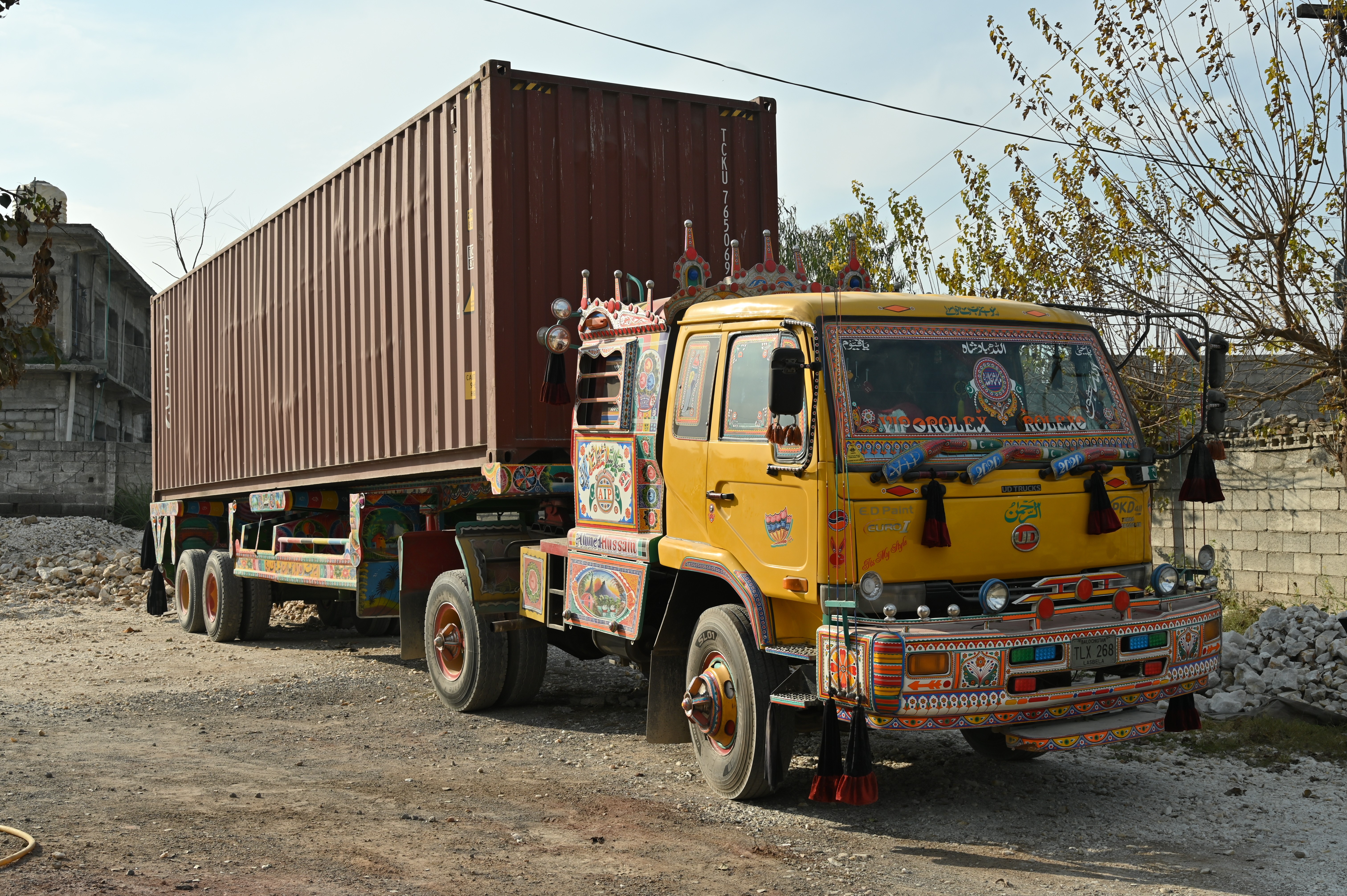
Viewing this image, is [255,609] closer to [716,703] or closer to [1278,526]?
[716,703]

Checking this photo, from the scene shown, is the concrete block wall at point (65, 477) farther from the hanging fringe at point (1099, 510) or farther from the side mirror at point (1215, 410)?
the side mirror at point (1215, 410)

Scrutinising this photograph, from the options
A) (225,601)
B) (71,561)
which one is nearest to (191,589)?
(225,601)

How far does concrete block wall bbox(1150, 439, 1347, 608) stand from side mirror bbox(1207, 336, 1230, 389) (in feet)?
17.7

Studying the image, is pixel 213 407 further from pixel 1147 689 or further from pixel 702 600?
pixel 1147 689

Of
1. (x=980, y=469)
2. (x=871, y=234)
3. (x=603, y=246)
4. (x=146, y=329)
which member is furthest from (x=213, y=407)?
(x=146, y=329)

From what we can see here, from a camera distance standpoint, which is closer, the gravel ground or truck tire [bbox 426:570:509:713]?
the gravel ground

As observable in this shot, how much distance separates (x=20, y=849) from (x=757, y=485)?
3395mm

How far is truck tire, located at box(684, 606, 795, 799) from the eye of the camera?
5629 millimetres

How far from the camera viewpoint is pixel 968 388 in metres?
5.66

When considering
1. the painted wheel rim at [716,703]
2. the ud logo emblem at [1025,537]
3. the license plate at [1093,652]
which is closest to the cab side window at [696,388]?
the painted wheel rim at [716,703]

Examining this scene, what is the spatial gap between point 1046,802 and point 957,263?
7.79 m

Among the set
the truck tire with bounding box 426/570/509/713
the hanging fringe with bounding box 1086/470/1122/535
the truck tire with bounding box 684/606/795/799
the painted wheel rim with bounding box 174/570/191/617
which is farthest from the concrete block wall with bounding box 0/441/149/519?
the hanging fringe with bounding box 1086/470/1122/535

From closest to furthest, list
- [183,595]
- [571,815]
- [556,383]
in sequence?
[571,815], [556,383], [183,595]

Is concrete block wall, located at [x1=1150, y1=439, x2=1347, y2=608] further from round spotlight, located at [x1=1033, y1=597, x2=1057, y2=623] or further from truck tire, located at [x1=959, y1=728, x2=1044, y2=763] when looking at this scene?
round spotlight, located at [x1=1033, y1=597, x2=1057, y2=623]
